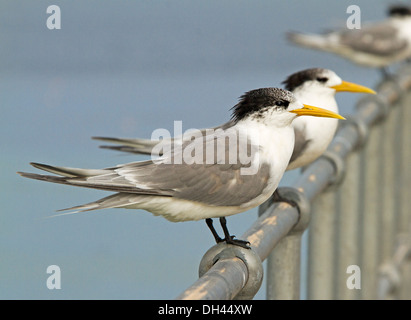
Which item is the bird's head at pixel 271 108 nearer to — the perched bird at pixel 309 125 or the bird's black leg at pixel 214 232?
the perched bird at pixel 309 125

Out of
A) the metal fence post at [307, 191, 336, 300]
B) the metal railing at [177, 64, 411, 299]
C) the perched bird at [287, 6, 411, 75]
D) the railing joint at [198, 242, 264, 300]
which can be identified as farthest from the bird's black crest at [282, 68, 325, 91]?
the perched bird at [287, 6, 411, 75]

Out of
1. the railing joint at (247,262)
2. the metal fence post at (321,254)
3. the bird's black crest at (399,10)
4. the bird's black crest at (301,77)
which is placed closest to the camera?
the railing joint at (247,262)

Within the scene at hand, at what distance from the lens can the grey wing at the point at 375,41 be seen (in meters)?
7.36

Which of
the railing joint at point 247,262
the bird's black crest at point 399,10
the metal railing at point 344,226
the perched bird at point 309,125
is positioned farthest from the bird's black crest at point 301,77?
the bird's black crest at point 399,10

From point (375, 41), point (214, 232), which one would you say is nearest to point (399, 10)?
point (375, 41)

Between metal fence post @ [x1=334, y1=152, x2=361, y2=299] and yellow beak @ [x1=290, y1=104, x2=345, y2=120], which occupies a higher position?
yellow beak @ [x1=290, y1=104, x2=345, y2=120]

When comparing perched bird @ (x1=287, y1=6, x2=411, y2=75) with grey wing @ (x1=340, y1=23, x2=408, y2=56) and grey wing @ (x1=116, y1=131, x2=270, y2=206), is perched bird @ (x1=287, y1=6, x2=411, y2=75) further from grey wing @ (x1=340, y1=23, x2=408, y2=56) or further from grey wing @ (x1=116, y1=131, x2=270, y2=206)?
grey wing @ (x1=116, y1=131, x2=270, y2=206)

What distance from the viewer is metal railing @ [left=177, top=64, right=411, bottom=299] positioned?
178 centimetres

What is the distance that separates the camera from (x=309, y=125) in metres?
3.28

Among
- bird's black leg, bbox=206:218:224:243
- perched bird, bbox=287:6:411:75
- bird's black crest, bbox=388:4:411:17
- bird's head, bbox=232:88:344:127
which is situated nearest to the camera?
bird's head, bbox=232:88:344:127

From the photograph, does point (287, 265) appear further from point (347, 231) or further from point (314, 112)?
point (347, 231)

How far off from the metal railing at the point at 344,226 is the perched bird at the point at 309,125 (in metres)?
0.09

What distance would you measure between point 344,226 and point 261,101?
0.70 metres

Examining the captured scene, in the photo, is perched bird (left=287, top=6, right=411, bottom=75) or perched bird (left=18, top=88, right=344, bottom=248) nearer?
perched bird (left=18, top=88, right=344, bottom=248)
